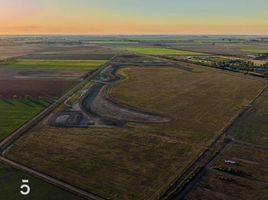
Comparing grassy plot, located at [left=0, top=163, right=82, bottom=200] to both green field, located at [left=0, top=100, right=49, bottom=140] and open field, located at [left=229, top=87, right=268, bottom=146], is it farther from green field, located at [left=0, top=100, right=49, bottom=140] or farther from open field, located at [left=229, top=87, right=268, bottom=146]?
open field, located at [left=229, top=87, right=268, bottom=146]

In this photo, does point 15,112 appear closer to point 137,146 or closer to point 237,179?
point 137,146

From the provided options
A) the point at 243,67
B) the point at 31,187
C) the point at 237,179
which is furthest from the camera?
the point at 243,67

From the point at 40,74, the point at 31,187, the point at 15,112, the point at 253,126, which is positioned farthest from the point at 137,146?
the point at 40,74

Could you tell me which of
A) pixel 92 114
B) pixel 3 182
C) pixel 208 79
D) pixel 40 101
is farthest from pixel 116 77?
pixel 3 182

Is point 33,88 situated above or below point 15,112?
above

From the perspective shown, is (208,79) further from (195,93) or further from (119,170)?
(119,170)

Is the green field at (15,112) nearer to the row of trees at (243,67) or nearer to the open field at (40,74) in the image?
the open field at (40,74)
